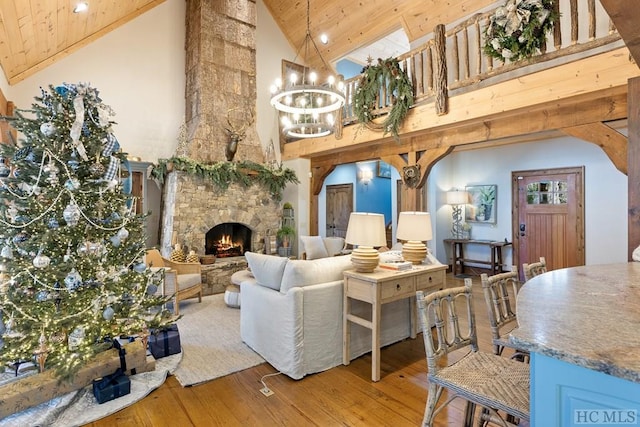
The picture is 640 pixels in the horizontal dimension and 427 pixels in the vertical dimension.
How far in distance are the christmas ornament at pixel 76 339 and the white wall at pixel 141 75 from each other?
411 centimetres

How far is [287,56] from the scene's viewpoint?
7.87 m

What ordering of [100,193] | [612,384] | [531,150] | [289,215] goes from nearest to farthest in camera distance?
Answer: [612,384] → [100,193] → [531,150] → [289,215]

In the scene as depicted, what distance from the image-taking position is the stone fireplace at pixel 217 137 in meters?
5.80

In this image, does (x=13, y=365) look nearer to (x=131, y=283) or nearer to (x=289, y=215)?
(x=131, y=283)

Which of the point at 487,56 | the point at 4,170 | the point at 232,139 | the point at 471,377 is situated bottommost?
the point at 471,377

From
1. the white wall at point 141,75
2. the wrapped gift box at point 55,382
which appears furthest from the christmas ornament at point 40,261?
the white wall at point 141,75

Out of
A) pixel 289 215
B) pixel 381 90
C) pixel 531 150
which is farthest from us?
pixel 289 215

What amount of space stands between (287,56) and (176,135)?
3.31m

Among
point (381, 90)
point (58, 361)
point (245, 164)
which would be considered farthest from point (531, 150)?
point (58, 361)

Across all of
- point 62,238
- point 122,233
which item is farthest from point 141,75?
point 62,238

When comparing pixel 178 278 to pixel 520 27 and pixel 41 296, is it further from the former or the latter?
pixel 520 27

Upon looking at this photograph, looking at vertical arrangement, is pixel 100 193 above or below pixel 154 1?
below

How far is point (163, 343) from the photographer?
10.3 feet

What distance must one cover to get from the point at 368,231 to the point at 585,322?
187cm
